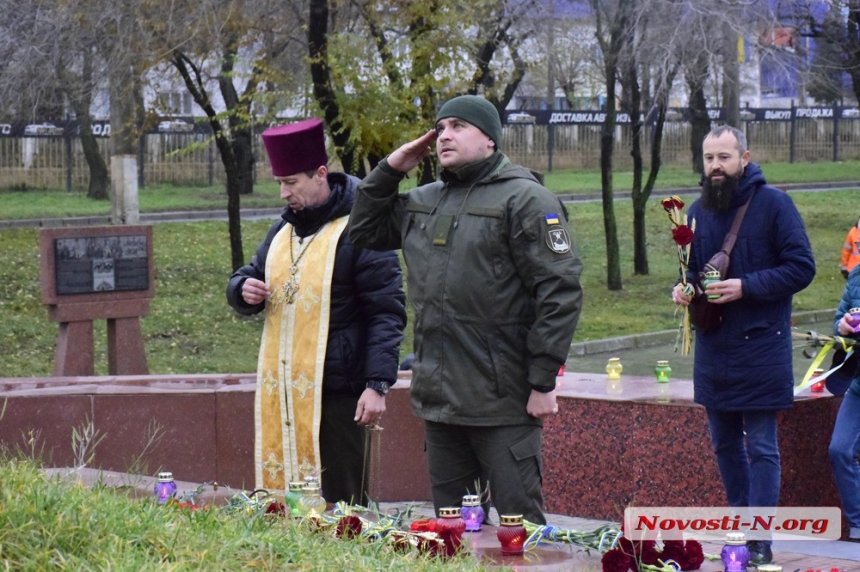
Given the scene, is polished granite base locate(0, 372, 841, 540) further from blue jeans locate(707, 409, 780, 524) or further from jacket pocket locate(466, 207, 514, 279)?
jacket pocket locate(466, 207, 514, 279)

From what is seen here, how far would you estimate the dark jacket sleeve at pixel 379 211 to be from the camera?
5043 mm

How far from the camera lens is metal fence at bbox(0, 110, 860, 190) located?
3281 cm

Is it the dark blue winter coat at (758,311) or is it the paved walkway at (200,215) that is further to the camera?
the paved walkway at (200,215)

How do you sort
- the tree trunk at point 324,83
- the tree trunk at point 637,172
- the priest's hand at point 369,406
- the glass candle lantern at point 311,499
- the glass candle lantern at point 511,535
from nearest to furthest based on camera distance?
the glass candle lantern at point 511,535
the glass candle lantern at point 311,499
the priest's hand at point 369,406
the tree trunk at point 324,83
the tree trunk at point 637,172

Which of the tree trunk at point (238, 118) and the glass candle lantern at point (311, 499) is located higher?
the tree trunk at point (238, 118)

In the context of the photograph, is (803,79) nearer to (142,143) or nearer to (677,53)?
(677,53)

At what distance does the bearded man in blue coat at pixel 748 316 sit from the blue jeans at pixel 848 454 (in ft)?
2.56

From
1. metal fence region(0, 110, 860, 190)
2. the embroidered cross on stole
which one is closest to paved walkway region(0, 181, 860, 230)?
metal fence region(0, 110, 860, 190)

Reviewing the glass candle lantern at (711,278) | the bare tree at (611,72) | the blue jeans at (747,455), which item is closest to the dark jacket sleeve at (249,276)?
the glass candle lantern at (711,278)

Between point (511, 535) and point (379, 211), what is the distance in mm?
1404

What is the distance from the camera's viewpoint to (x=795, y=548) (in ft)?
20.2

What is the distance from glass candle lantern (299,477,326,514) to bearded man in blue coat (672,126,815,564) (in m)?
1.90

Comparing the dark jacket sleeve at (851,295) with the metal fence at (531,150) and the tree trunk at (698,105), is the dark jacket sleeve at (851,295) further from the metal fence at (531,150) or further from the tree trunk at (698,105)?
the metal fence at (531,150)

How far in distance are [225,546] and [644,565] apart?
1225 mm
